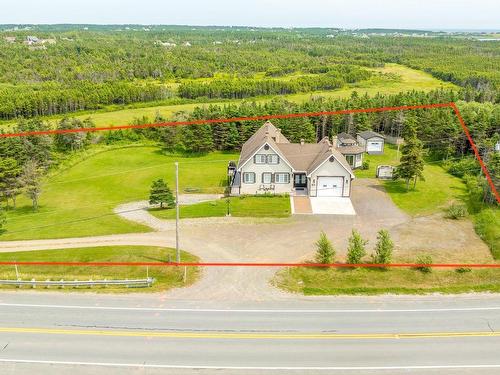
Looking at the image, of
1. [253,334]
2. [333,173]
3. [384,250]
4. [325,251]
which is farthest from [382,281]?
[333,173]

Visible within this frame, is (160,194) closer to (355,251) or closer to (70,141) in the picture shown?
(355,251)

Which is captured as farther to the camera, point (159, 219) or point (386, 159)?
point (386, 159)

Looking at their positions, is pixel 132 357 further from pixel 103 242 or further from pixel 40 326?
pixel 103 242

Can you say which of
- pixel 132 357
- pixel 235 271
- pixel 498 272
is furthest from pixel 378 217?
pixel 132 357

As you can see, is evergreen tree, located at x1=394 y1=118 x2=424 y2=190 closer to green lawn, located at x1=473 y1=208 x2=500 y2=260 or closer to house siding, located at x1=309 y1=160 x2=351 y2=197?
house siding, located at x1=309 y1=160 x2=351 y2=197

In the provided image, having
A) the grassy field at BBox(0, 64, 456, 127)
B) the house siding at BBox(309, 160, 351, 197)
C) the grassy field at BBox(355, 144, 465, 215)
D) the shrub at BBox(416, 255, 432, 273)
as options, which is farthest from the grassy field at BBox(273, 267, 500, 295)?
the grassy field at BBox(0, 64, 456, 127)

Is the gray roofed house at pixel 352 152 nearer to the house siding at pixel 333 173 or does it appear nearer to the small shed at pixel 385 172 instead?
the small shed at pixel 385 172

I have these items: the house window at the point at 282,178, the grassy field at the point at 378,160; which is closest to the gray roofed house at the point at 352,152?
the grassy field at the point at 378,160
